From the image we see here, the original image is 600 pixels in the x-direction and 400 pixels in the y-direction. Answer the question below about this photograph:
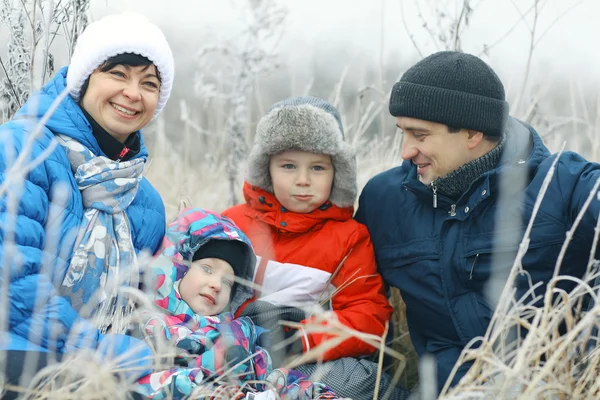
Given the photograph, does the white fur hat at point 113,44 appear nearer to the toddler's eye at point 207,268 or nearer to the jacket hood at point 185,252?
the jacket hood at point 185,252

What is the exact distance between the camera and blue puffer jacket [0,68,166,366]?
2.33 metres

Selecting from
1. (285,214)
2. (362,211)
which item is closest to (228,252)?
(285,214)

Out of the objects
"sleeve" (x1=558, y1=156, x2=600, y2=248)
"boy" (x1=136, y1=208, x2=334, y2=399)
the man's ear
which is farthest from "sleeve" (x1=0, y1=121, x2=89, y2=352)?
"sleeve" (x1=558, y1=156, x2=600, y2=248)

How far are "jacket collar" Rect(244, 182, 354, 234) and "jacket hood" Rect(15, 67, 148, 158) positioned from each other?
849mm

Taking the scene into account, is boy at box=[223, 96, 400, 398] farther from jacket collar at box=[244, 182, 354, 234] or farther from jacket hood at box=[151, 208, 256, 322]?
jacket hood at box=[151, 208, 256, 322]

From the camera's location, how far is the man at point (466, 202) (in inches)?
114

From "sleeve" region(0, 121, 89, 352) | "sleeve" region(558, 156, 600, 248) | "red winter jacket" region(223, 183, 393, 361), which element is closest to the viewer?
"sleeve" region(0, 121, 89, 352)

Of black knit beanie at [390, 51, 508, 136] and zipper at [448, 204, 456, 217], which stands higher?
black knit beanie at [390, 51, 508, 136]

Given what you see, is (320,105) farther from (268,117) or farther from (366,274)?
(366,274)

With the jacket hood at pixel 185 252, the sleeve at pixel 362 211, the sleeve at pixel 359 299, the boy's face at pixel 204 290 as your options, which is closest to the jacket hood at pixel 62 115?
Answer: the jacket hood at pixel 185 252

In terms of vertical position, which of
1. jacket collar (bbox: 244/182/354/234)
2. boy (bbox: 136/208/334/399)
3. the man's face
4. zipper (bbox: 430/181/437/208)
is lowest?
boy (bbox: 136/208/334/399)

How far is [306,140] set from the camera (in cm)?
321

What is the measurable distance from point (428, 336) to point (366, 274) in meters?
0.38

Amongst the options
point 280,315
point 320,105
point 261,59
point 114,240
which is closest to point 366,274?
point 280,315
